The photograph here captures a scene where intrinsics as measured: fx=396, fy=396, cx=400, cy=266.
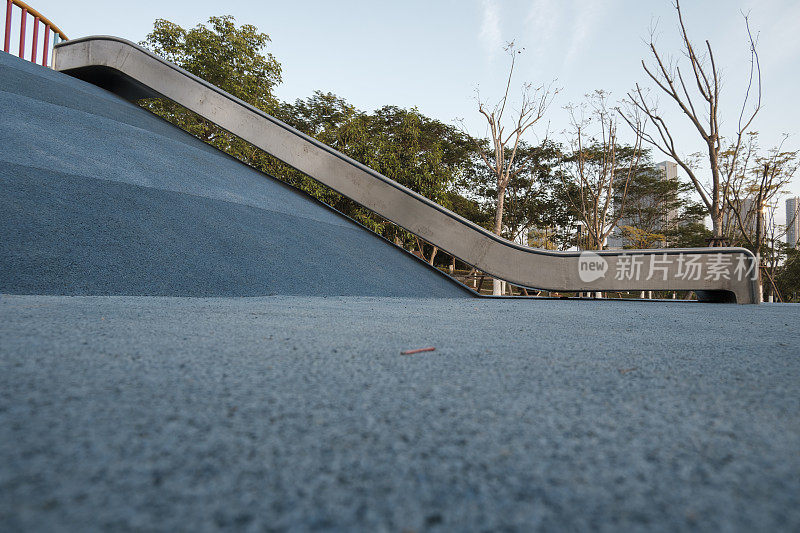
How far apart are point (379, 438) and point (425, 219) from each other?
16.4 ft

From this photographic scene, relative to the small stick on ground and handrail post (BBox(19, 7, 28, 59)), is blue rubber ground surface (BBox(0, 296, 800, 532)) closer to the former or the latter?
the small stick on ground

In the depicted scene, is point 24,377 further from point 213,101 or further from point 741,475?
point 213,101

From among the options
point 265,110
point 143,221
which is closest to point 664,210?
point 265,110

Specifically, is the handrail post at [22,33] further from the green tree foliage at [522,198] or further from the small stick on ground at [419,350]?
the green tree foliage at [522,198]

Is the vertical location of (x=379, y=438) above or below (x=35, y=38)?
below

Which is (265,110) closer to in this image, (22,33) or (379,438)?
(22,33)

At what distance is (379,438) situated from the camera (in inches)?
27.6

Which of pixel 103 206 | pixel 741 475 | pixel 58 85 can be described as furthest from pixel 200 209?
pixel 741 475

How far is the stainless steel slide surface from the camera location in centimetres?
498

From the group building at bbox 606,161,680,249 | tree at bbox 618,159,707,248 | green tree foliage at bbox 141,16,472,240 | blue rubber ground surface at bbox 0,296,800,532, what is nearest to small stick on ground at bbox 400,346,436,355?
blue rubber ground surface at bbox 0,296,800,532

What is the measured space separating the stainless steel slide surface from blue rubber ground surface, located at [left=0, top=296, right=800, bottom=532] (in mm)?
3938

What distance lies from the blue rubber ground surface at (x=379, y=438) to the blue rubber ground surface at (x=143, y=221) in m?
1.69

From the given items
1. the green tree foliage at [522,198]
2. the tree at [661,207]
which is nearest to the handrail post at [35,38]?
the green tree foliage at [522,198]

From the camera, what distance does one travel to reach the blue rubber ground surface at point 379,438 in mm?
501
